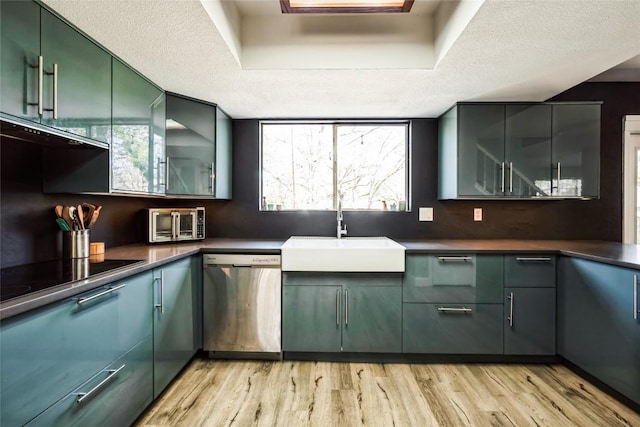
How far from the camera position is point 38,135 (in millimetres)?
1495

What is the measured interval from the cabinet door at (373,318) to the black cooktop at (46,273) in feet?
4.79

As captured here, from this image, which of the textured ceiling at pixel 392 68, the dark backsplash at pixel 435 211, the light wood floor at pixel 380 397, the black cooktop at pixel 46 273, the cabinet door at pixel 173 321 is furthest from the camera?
the dark backsplash at pixel 435 211

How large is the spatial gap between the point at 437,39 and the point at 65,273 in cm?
231

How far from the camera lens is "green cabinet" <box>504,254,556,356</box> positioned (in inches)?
93.0

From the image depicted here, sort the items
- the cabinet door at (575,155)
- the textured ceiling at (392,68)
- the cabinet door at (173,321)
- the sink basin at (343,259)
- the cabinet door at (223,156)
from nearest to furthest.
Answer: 1. the textured ceiling at (392,68)
2. the cabinet door at (173,321)
3. the sink basin at (343,259)
4. the cabinet door at (575,155)
5. the cabinet door at (223,156)

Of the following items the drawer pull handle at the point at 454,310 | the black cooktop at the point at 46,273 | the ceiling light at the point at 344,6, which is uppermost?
the ceiling light at the point at 344,6

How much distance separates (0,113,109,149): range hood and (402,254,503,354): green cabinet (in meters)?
2.12

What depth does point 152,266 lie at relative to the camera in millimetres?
1791

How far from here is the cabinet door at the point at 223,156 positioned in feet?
9.11

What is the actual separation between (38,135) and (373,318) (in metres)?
2.23

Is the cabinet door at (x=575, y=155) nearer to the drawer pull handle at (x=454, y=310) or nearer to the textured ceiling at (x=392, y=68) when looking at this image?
the textured ceiling at (x=392, y=68)

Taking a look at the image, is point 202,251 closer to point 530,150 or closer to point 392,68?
point 392,68

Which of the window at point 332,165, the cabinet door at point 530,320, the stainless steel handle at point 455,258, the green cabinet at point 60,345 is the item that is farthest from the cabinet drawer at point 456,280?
the green cabinet at point 60,345

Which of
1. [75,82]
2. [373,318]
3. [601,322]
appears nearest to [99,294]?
[75,82]
